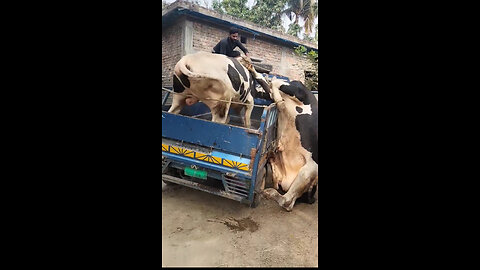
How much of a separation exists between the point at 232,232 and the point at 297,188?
95 centimetres

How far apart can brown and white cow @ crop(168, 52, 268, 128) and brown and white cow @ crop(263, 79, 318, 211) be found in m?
0.56

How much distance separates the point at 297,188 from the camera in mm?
2883

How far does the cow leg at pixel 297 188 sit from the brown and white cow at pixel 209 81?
95 cm

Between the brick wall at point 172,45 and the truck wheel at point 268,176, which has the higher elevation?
the brick wall at point 172,45

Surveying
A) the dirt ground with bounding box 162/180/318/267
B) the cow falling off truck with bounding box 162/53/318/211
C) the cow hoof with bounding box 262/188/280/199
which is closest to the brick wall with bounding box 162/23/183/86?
the cow falling off truck with bounding box 162/53/318/211

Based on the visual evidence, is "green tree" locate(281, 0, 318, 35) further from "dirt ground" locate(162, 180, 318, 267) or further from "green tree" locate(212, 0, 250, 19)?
"dirt ground" locate(162, 180, 318, 267)

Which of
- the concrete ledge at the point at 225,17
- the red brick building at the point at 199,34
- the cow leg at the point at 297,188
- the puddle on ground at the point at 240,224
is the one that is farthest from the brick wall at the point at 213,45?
the puddle on ground at the point at 240,224

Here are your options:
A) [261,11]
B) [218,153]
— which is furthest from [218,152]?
[261,11]

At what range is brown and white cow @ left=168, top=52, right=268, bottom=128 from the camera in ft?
8.75

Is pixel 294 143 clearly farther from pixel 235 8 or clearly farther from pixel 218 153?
pixel 235 8

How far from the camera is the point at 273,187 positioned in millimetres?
3090

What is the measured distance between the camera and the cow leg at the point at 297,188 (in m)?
2.81

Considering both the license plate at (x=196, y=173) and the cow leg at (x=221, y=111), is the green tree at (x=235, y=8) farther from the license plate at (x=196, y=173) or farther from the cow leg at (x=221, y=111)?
the license plate at (x=196, y=173)
